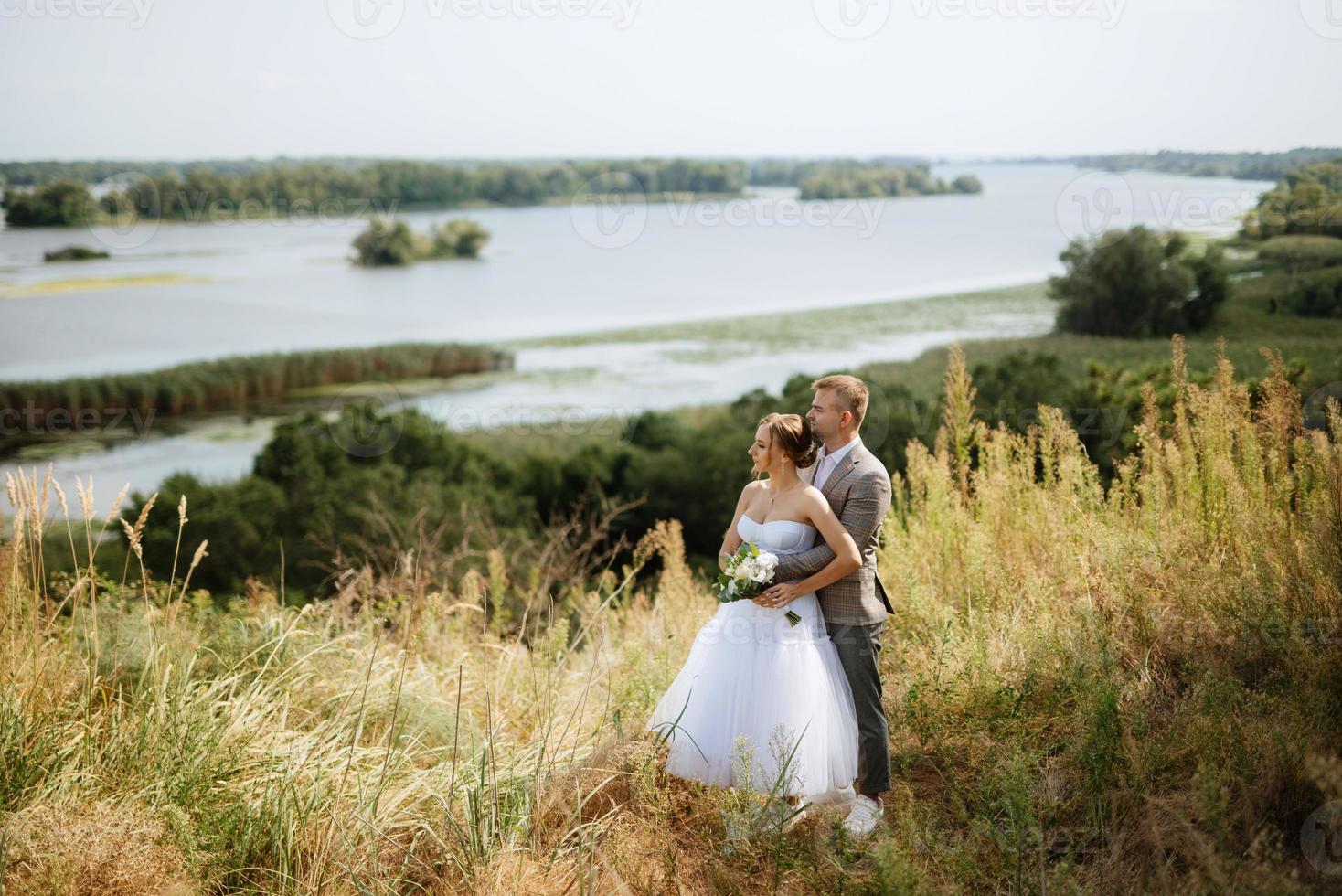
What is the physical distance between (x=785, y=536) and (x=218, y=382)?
102ft

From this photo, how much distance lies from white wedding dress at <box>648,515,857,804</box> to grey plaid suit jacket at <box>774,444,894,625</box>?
0.27ft

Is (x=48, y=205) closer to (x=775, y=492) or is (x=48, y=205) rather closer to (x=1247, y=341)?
(x=1247, y=341)

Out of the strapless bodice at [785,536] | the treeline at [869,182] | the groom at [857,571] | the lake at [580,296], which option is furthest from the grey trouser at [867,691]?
the treeline at [869,182]

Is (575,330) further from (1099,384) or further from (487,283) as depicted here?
(1099,384)

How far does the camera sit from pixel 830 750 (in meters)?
3.47

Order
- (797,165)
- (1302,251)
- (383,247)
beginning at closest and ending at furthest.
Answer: (1302,251) → (383,247) → (797,165)

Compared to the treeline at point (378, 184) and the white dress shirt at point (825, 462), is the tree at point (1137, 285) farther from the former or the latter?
the treeline at point (378, 184)

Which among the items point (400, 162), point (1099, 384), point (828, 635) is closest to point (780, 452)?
point (828, 635)

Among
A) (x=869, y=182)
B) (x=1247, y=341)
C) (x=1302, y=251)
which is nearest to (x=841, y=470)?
(x=1247, y=341)

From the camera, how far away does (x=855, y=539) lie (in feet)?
11.4

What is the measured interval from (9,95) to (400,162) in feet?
58.6

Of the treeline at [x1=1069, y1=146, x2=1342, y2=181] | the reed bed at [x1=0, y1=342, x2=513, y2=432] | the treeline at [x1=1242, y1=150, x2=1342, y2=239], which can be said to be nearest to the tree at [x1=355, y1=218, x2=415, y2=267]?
the reed bed at [x1=0, y1=342, x2=513, y2=432]

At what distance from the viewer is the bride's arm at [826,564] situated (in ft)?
11.1

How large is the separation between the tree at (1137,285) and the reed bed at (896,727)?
10.4 metres
